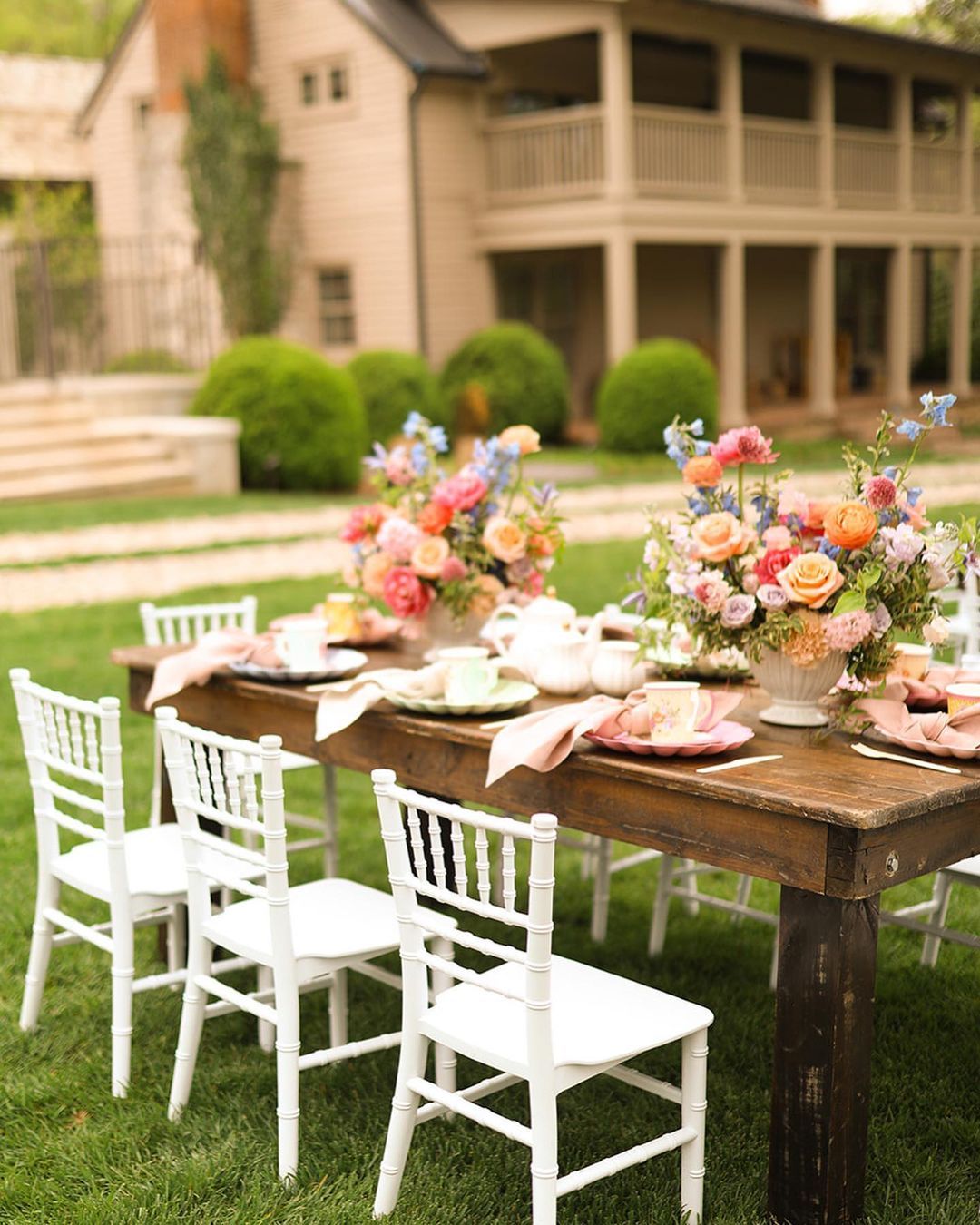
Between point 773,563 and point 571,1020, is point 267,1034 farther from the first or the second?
point 773,563

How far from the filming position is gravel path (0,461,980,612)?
11531 mm

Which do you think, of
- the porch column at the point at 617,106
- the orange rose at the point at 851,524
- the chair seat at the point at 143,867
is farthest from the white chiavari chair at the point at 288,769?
the porch column at the point at 617,106

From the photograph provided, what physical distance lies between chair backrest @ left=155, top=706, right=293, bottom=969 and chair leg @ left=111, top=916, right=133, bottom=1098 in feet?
0.92

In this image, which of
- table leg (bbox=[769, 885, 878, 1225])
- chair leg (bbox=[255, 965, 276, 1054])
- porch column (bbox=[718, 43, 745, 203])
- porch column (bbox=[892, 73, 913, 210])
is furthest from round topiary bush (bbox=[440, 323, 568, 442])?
table leg (bbox=[769, 885, 878, 1225])

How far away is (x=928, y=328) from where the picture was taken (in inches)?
1198

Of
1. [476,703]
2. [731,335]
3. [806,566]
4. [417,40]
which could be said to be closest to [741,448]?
[806,566]

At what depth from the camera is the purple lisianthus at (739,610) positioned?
3.54m

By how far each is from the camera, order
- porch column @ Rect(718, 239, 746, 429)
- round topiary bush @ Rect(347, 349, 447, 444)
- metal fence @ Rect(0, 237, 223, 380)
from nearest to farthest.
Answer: round topiary bush @ Rect(347, 349, 447, 444)
metal fence @ Rect(0, 237, 223, 380)
porch column @ Rect(718, 239, 746, 429)

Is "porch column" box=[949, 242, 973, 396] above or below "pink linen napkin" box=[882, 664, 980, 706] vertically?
above

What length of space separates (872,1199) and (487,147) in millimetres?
19992

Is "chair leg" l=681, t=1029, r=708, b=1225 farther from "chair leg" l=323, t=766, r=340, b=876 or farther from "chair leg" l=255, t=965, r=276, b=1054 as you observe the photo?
"chair leg" l=323, t=766, r=340, b=876

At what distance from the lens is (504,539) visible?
4.59m

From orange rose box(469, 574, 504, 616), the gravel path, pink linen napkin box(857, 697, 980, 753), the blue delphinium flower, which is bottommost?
the gravel path

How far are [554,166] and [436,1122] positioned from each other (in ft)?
61.2
